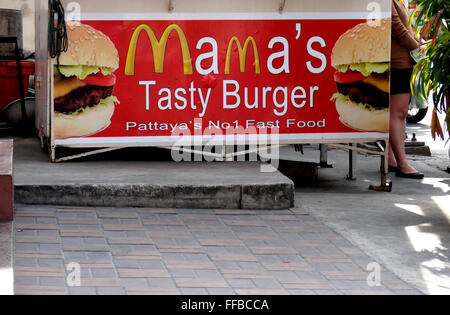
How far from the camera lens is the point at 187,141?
7.31 m

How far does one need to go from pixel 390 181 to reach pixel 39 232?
369 cm

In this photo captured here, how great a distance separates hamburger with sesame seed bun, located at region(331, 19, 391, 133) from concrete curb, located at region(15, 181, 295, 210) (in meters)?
1.37

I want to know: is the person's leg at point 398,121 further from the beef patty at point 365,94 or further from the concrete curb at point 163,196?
the concrete curb at point 163,196

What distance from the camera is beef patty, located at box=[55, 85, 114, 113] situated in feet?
23.4

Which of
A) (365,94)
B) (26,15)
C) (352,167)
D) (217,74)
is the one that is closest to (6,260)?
(217,74)

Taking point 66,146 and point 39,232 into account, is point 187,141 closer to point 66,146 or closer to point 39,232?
point 66,146

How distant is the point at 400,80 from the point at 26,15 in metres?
10.9

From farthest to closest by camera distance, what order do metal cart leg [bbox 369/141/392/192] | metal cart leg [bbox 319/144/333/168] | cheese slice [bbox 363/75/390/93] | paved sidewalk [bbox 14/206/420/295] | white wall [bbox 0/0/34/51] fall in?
white wall [bbox 0/0/34/51]
metal cart leg [bbox 319/144/333/168]
metal cart leg [bbox 369/141/392/192]
cheese slice [bbox 363/75/390/93]
paved sidewalk [bbox 14/206/420/295]

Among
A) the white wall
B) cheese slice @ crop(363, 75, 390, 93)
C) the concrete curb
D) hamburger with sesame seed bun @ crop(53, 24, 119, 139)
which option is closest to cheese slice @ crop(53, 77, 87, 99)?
hamburger with sesame seed bun @ crop(53, 24, 119, 139)

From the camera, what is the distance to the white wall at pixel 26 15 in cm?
1645

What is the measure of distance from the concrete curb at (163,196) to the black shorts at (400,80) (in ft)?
7.61

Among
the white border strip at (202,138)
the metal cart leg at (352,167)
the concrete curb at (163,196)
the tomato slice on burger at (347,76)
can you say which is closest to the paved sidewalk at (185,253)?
the concrete curb at (163,196)

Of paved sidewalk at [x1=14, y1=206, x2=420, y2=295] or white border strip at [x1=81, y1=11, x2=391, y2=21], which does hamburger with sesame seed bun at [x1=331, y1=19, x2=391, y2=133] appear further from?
paved sidewalk at [x1=14, y1=206, x2=420, y2=295]

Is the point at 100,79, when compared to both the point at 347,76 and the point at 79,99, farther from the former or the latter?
the point at 347,76
